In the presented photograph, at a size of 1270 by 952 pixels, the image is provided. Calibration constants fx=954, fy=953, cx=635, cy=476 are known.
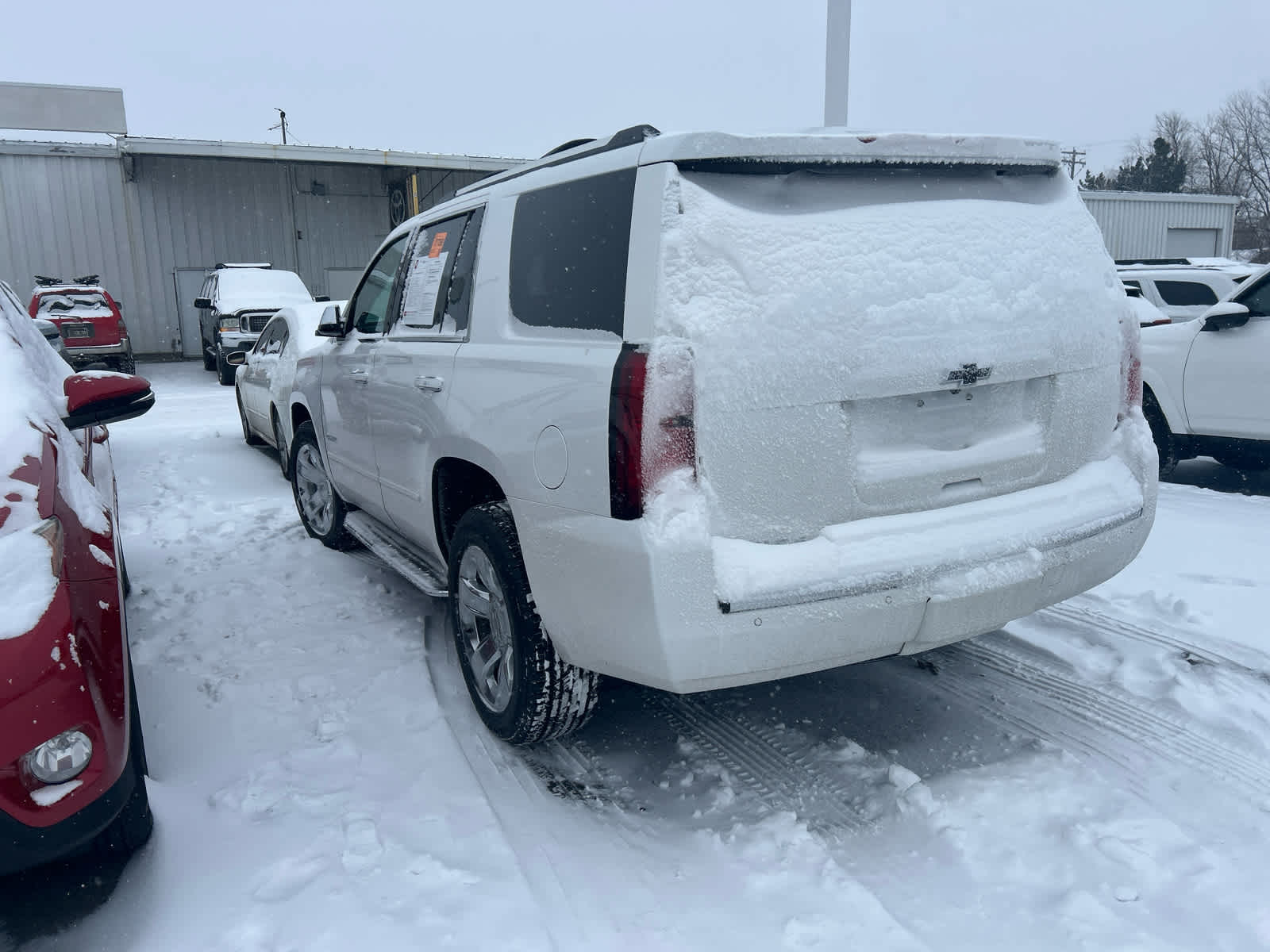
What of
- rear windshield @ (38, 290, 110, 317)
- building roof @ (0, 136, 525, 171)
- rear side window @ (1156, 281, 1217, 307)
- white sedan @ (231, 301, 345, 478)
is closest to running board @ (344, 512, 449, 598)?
white sedan @ (231, 301, 345, 478)

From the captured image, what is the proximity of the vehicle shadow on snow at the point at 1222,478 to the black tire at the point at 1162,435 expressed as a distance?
22 cm

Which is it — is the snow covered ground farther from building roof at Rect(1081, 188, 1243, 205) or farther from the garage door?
the garage door

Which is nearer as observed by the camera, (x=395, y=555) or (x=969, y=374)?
(x=969, y=374)

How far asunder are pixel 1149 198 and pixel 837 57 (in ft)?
86.8

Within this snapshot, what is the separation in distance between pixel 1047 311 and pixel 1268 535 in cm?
357

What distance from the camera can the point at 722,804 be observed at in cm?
291

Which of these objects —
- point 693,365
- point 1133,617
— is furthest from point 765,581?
point 1133,617

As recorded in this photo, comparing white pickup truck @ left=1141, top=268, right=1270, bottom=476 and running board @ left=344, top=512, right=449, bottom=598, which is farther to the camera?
white pickup truck @ left=1141, top=268, right=1270, bottom=476

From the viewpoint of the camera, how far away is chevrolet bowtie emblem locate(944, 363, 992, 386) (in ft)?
8.61

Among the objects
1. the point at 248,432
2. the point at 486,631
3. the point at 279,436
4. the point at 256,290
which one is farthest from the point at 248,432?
the point at 256,290

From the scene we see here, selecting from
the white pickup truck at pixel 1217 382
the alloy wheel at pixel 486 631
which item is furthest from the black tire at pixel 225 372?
the alloy wheel at pixel 486 631

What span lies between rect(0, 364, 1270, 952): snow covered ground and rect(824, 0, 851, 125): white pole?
4899 millimetres

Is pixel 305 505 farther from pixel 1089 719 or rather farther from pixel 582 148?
pixel 1089 719

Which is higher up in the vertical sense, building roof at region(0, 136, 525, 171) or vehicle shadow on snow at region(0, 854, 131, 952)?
building roof at region(0, 136, 525, 171)
